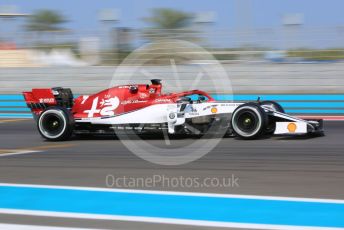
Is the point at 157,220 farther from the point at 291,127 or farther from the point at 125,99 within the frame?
the point at 125,99

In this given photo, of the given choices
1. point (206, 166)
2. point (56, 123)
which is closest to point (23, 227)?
point (206, 166)

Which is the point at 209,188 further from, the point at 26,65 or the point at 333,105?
the point at 26,65

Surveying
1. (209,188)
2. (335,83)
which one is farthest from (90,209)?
(335,83)

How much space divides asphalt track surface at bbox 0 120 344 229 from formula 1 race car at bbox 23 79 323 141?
0.72 feet

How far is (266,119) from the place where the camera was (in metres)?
9.30

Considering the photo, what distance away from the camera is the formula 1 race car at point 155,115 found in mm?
9375

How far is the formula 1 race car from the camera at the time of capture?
369 inches

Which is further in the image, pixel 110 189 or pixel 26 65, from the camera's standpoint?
pixel 26 65

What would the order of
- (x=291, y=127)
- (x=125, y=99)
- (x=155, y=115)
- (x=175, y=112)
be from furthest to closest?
1. (x=125, y=99)
2. (x=155, y=115)
3. (x=175, y=112)
4. (x=291, y=127)

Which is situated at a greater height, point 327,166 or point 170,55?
point 170,55

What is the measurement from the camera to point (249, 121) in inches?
369

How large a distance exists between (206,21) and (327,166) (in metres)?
12.8

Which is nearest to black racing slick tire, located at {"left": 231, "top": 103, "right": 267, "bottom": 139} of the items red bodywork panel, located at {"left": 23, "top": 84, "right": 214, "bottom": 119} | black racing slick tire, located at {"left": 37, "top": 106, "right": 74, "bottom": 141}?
red bodywork panel, located at {"left": 23, "top": 84, "right": 214, "bottom": 119}

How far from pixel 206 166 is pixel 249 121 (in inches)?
82.1
